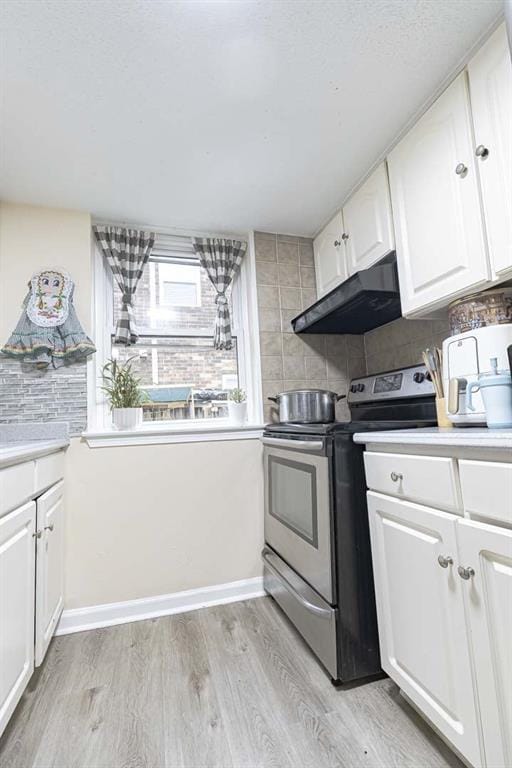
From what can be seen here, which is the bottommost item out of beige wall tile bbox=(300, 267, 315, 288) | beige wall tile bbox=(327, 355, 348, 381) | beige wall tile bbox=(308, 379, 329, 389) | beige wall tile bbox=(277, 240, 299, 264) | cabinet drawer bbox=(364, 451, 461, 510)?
cabinet drawer bbox=(364, 451, 461, 510)

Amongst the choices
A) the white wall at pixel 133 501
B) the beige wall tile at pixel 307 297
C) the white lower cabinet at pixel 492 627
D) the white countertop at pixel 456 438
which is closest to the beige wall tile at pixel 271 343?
the beige wall tile at pixel 307 297

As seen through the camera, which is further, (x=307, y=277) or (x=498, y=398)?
(x=307, y=277)

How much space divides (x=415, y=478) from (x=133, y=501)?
57.5 inches

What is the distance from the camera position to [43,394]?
1917 millimetres

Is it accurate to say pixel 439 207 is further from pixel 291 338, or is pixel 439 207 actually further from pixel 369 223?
pixel 291 338

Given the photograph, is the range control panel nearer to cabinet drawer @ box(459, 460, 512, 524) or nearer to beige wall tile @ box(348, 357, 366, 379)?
beige wall tile @ box(348, 357, 366, 379)

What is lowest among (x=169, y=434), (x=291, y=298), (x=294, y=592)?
(x=294, y=592)

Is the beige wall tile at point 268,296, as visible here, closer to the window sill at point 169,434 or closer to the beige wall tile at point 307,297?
the beige wall tile at point 307,297

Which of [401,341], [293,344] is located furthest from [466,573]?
[293,344]

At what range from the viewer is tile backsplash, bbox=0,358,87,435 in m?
1.88

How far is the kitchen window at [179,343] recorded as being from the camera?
218 centimetres

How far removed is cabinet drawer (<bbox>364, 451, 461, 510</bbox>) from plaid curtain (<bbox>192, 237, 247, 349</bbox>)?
4.18 ft

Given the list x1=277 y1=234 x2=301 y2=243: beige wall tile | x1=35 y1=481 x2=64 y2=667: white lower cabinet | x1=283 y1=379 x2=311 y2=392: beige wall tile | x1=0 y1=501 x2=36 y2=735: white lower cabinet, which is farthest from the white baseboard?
x1=277 y1=234 x2=301 y2=243: beige wall tile

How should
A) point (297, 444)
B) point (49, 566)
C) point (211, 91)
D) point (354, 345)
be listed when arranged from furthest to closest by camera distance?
point (354, 345)
point (297, 444)
point (49, 566)
point (211, 91)
